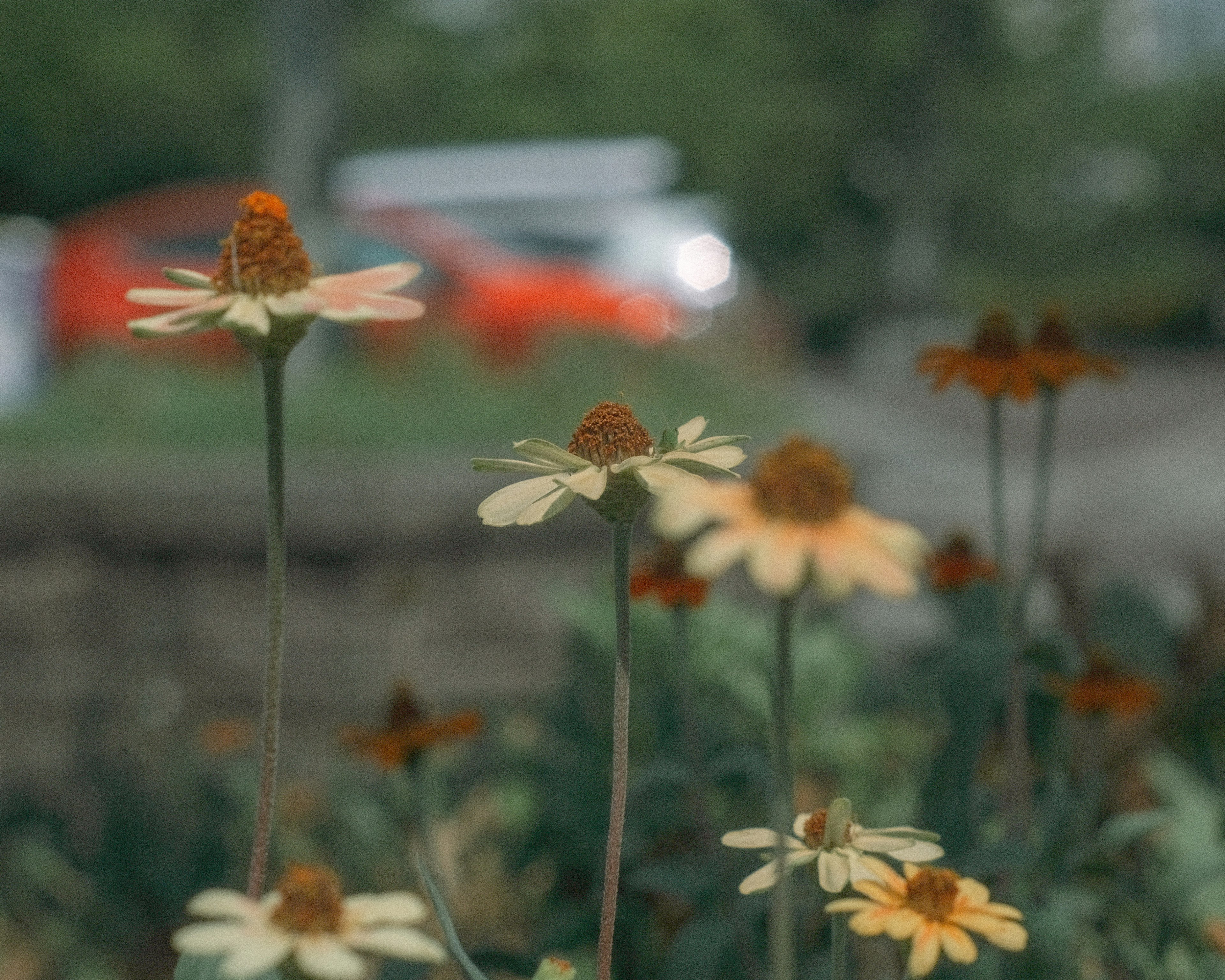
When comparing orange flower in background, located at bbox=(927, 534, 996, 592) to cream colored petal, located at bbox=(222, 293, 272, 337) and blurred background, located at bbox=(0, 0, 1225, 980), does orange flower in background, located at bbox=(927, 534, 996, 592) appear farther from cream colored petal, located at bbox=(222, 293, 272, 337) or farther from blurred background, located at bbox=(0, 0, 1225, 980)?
cream colored petal, located at bbox=(222, 293, 272, 337)

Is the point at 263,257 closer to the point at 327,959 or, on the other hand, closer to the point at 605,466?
the point at 605,466

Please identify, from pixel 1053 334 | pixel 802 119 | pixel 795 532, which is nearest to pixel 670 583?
pixel 1053 334

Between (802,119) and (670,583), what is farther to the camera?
(802,119)

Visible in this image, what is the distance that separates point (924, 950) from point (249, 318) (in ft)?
1.57

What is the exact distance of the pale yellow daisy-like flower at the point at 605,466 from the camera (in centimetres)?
73

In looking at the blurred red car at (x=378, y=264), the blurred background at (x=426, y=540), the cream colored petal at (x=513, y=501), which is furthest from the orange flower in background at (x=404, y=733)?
the blurred red car at (x=378, y=264)

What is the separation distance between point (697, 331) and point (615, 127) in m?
17.3

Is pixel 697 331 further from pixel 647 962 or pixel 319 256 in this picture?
pixel 647 962

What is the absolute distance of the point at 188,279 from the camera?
831 millimetres

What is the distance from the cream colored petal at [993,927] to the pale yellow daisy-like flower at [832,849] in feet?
0.13

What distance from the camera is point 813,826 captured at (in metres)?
0.81

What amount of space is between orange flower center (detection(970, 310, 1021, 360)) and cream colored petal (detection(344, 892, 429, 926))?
2.38 feet

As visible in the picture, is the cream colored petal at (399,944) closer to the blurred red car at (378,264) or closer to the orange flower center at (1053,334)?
the orange flower center at (1053,334)

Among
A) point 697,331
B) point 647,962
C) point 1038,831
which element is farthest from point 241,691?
point 697,331
